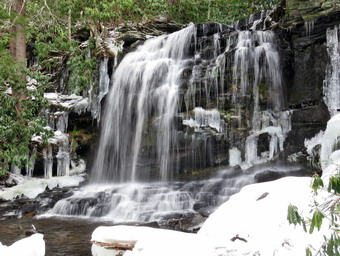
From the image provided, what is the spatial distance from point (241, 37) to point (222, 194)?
253 inches

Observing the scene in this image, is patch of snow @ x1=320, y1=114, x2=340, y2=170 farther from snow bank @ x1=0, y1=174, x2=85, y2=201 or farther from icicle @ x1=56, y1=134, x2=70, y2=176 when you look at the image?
icicle @ x1=56, y1=134, x2=70, y2=176

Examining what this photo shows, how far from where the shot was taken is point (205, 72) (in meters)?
12.6

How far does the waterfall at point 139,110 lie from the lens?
12641mm

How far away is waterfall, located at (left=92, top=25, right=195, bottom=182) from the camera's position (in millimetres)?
12641

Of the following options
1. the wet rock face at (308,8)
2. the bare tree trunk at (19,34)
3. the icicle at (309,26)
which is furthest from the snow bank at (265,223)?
the bare tree trunk at (19,34)

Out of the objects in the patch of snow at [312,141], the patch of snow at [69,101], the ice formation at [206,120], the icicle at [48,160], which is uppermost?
the patch of snow at [69,101]

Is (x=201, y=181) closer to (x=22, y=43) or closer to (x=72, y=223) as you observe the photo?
(x=72, y=223)

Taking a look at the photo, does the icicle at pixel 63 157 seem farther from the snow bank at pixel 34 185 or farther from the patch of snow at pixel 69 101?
the patch of snow at pixel 69 101

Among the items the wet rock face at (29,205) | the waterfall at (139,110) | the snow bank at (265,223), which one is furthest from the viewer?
the waterfall at (139,110)

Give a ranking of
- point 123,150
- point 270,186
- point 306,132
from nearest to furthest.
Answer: point 270,186 → point 306,132 → point 123,150

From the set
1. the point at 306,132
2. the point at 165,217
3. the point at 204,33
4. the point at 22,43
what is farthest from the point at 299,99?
the point at 22,43

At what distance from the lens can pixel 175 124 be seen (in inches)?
485

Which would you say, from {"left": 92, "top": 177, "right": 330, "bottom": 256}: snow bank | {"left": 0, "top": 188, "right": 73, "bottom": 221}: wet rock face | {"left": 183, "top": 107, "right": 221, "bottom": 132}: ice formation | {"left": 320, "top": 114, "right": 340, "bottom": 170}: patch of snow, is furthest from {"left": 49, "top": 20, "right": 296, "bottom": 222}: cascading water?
{"left": 92, "top": 177, "right": 330, "bottom": 256}: snow bank

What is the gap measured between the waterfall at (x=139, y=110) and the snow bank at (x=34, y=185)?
0.96 meters
